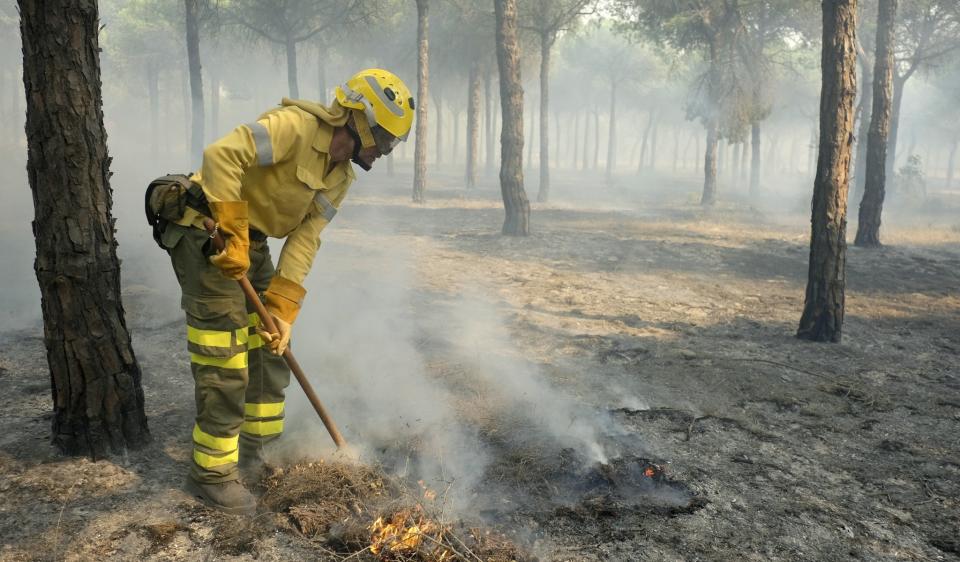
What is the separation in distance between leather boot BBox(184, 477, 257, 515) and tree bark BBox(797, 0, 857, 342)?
5.55 m

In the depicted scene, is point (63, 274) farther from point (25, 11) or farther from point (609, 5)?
point (609, 5)

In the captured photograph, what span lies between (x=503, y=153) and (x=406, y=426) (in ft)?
29.3

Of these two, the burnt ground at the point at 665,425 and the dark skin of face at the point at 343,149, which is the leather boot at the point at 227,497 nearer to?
the burnt ground at the point at 665,425

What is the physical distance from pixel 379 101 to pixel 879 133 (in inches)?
456

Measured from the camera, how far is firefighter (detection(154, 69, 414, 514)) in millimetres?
2787

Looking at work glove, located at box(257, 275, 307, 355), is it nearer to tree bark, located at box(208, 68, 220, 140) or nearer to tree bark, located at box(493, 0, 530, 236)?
tree bark, located at box(493, 0, 530, 236)

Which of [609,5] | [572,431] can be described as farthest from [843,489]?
[609,5]

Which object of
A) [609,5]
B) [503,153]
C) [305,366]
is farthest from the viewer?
[609,5]

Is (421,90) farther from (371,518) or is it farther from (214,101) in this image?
(214,101)

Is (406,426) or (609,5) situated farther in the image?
(609,5)

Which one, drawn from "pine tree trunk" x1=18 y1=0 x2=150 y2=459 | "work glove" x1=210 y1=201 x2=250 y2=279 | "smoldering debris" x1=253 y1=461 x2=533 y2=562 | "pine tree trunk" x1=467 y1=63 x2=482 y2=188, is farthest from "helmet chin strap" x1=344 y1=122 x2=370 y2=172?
"pine tree trunk" x1=467 y1=63 x2=482 y2=188

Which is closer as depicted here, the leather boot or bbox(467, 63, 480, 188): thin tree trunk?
the leather boot

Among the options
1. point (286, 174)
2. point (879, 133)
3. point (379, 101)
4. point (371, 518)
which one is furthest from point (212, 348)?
point (879, 133)

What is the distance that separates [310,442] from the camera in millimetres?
3465
